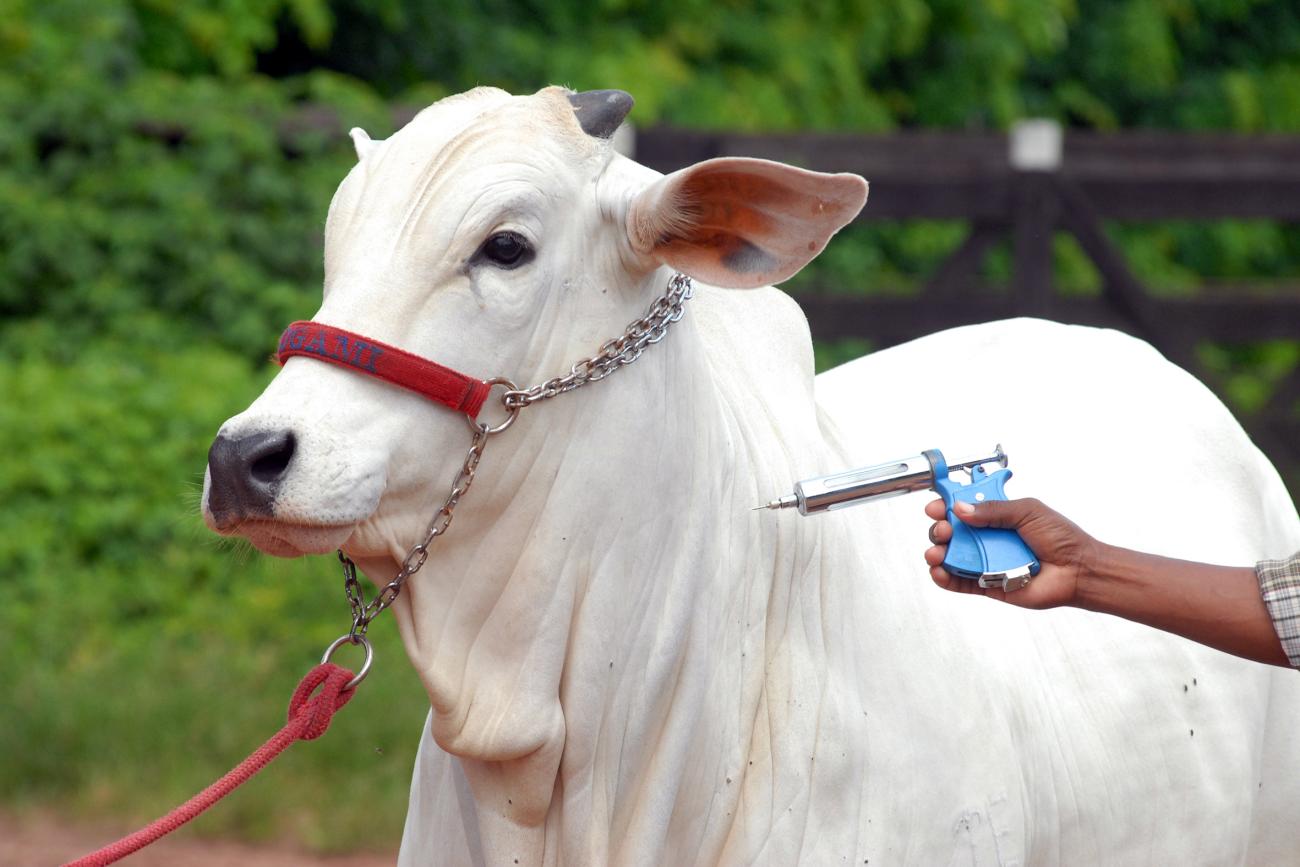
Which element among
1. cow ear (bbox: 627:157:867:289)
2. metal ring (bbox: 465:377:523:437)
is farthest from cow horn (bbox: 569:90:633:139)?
metal ring (bbox: 465:377:523:437)

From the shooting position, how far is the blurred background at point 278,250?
5496 millimetres

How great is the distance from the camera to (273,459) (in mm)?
2076

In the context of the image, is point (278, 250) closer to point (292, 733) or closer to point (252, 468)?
point (292, 733)

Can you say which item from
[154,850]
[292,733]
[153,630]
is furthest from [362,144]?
[153,630]

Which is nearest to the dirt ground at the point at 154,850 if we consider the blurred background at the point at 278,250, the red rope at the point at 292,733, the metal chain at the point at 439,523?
the blurred background at the point at 278,250

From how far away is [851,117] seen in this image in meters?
10.7

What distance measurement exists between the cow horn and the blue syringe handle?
2.23 ft

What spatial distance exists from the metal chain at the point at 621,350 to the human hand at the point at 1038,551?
1.56 feet

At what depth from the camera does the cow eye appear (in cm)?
224

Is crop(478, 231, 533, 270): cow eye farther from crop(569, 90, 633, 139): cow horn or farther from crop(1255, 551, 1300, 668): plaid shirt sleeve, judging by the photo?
crop(1255, 551, 1300, 668): plaid shirt sleeve

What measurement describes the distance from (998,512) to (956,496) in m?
0.06

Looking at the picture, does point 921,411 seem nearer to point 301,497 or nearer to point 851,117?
point 301,497

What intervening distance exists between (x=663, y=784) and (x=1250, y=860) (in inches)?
55.7

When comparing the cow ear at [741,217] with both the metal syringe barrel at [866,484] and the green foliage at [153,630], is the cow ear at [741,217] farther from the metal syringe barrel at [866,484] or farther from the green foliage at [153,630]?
the green foliage at [153,630]
